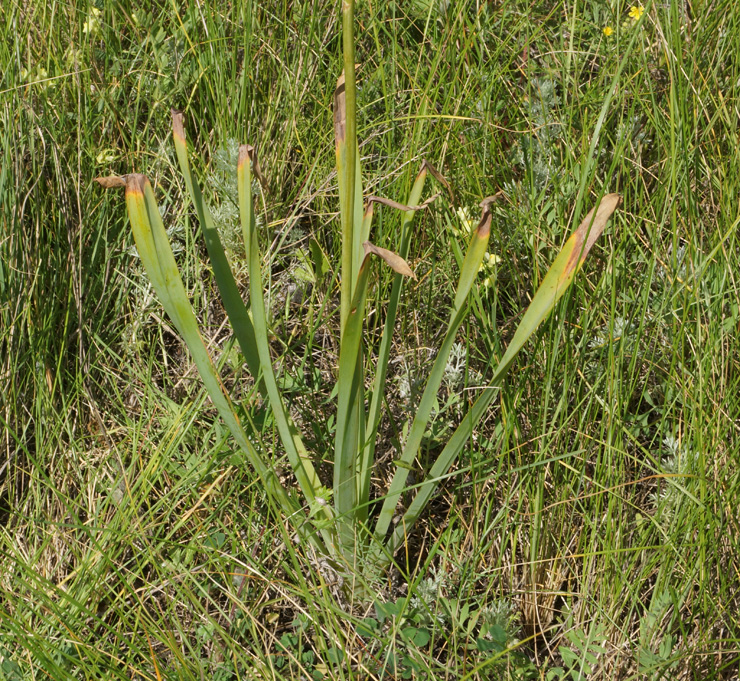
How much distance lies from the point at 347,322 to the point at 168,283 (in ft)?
0.99

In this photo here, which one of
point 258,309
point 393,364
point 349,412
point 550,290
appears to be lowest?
point 393,364

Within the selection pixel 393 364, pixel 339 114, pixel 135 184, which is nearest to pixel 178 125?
pixel 135 184

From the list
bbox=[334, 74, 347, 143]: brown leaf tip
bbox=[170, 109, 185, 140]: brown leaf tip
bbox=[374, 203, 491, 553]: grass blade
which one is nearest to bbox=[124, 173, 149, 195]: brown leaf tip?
bbox=[170, 109, 185, 140]: brown leaf tip

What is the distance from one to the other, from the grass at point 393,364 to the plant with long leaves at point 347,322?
101mm

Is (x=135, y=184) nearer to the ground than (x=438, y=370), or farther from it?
farther from it

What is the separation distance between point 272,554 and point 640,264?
1.11 m

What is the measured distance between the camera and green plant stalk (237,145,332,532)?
1143 mm

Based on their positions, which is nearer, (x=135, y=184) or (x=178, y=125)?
(x=135, y=184)

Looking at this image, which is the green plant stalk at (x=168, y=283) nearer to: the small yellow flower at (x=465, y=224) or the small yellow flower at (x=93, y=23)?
the small yellow flower at (x=465, y=224)

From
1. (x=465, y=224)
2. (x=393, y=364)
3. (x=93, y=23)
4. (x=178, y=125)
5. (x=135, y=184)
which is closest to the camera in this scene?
(x=135, y=184)

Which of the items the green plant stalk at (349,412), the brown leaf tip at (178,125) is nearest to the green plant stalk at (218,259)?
the brown leaf tip at (178,125)

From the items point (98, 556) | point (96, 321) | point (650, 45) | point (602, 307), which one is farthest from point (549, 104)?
point (98, 556)

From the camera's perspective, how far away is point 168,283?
1.10 meters

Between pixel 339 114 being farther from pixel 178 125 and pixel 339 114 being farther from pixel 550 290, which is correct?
pixel 550 290
